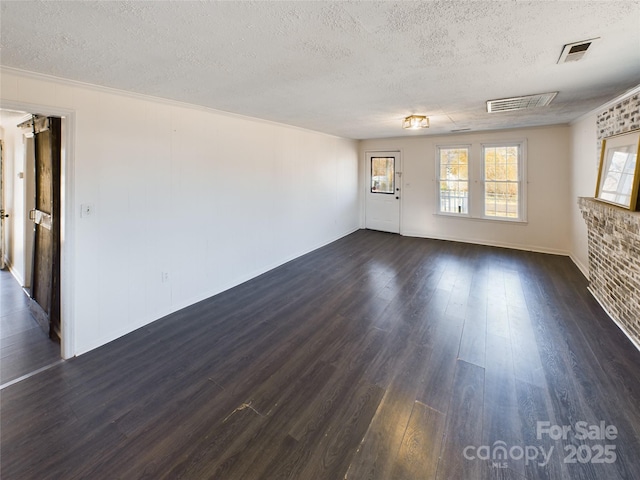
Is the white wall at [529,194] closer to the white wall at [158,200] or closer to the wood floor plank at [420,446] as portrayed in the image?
the white wall at [158,200]

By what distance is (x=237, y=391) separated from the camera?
7.15ft

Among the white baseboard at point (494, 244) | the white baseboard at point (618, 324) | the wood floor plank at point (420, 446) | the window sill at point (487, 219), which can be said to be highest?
the window sill at point (487, 219)

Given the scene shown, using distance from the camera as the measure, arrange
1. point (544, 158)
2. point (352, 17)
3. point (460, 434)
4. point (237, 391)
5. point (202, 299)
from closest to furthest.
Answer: point (352, 17) → point (460, 434) → point (237, 391) → point (202, 299) → point (544, 158)

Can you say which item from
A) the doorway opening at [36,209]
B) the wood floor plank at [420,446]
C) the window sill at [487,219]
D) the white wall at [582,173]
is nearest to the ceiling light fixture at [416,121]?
the white wall at [582,173]

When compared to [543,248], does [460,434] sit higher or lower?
lower

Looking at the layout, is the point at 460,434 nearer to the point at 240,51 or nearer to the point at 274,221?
the point at 240,51

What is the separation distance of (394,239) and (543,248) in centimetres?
293

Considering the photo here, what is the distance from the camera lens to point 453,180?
661cm

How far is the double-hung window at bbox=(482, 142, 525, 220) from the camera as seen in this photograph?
231 inches

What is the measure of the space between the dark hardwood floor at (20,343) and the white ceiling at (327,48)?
7.90ft

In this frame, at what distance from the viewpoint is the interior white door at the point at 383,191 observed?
7.38 metres

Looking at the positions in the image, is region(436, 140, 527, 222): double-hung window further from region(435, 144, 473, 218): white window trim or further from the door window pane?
the door window pane

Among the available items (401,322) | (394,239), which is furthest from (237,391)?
(394,239)

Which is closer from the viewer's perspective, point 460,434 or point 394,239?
point 460,434
